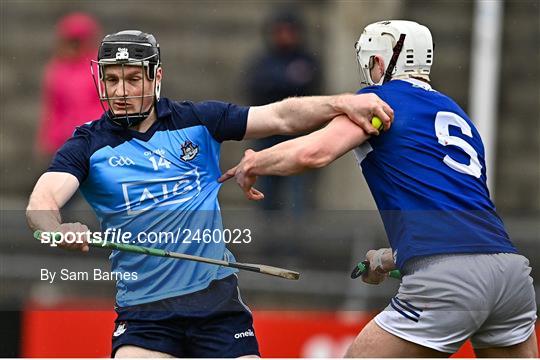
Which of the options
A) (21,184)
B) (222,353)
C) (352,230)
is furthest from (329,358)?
(21,184)

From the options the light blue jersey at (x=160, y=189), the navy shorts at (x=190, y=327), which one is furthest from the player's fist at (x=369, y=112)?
the navy shorts at (x=190, y=327)

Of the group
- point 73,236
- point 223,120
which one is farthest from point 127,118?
point 73,236

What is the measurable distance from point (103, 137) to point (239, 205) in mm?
3864

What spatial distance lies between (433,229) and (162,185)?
1.05m

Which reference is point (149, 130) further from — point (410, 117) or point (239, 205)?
point (239, 205)

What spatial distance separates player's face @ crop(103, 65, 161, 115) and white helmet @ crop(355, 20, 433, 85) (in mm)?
821

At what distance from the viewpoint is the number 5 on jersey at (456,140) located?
5.30m

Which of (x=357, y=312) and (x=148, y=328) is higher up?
(x=148, y=328)

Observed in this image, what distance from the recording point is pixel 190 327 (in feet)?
18.2

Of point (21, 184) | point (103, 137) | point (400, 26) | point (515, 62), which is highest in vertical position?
point (400, 26)

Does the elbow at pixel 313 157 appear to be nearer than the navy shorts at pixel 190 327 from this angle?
Yes

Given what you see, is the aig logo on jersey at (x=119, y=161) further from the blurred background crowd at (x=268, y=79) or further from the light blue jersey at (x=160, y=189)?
the blurred background crowd at (x=268, y=79)

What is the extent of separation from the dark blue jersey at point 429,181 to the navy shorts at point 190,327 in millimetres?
661

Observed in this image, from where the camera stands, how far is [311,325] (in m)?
7.60
